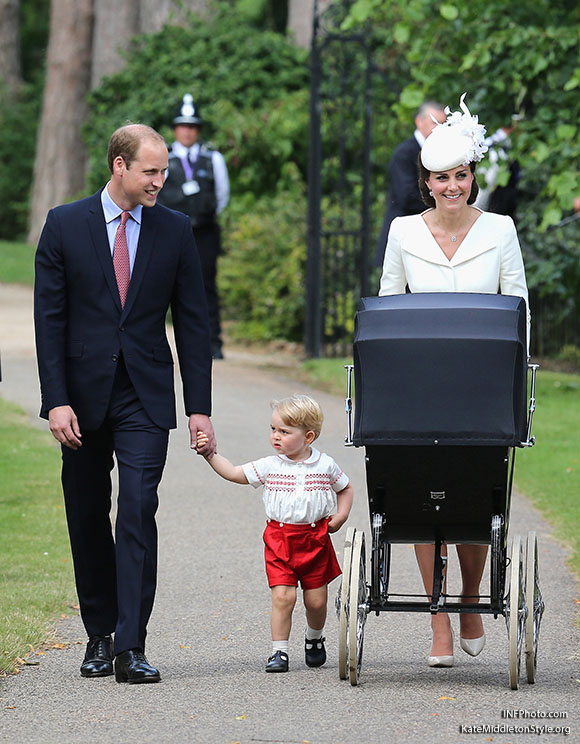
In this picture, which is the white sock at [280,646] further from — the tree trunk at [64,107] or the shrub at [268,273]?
the tree trunk at [64,107]

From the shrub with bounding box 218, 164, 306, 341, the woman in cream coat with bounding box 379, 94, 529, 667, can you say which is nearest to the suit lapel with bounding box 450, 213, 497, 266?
the woman in cream coat with bounding box 379, 94, 529, 667

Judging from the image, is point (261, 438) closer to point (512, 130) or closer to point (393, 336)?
point (512, 130)

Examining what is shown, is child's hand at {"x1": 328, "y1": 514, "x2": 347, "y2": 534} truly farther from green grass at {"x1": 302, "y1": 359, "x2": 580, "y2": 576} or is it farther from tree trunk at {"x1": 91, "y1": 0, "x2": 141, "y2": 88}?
tree trunk at {"x1": 91, "y1": 0, "x2": 141, "y2": 88}

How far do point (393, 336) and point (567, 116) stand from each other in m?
7.64

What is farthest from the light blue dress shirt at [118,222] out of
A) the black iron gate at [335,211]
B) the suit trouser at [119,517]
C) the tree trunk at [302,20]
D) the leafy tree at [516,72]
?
the tree trunk at [302,20]

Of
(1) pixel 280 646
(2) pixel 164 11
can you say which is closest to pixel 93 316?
(1) pixel 280 646

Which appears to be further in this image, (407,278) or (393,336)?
(407,278)

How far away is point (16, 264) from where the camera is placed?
25.2m

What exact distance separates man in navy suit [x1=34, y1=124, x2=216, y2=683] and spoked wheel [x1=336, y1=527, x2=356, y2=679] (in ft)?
2.07

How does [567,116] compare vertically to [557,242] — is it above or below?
above

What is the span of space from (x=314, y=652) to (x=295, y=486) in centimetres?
62

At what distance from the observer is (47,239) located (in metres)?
5.30

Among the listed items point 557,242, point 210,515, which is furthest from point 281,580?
point 557,242

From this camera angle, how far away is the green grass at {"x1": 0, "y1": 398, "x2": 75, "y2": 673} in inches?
238
